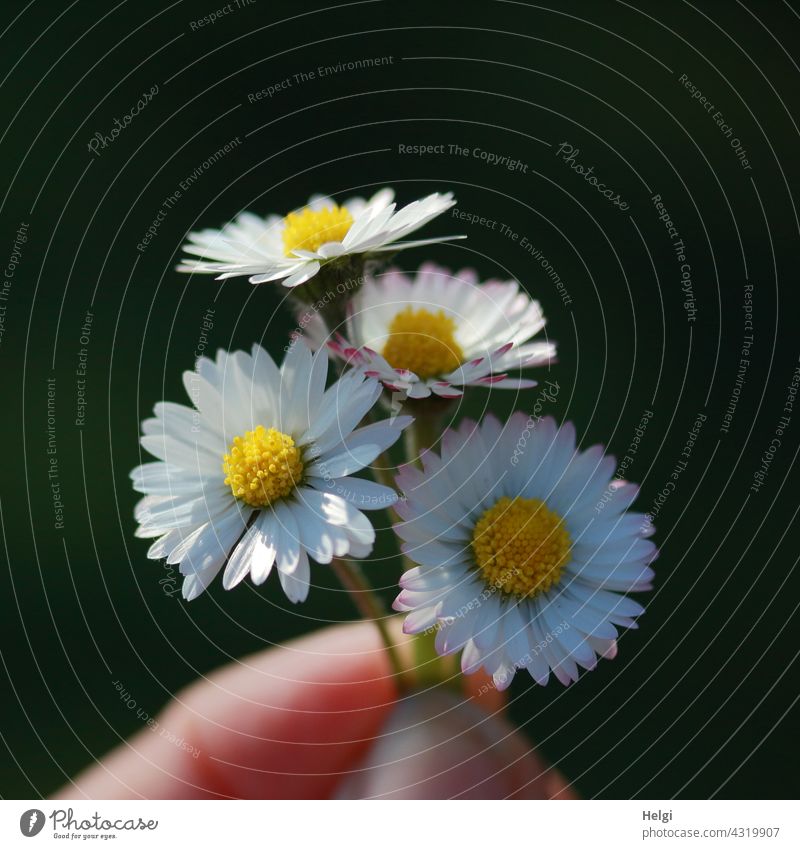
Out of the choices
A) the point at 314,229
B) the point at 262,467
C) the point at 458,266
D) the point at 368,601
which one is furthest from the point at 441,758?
the point at 458,266

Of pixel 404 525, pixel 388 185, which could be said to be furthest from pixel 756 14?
pixel 404 525

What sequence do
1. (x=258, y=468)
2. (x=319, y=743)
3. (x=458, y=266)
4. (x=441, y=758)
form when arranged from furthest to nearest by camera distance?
1. (x=458, y=266)
2. (x=319, y=743)
3. (x=441, y=758)
4. (x=258, y=468)

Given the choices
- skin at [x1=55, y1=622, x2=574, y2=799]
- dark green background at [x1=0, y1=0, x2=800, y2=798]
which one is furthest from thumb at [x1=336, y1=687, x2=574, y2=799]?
dark green background at [x1=0, y1=0, x2=800, y2=798]

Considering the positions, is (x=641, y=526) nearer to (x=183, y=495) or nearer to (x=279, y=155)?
(x=183, y=495)

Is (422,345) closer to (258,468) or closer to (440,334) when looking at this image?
(440,334)
